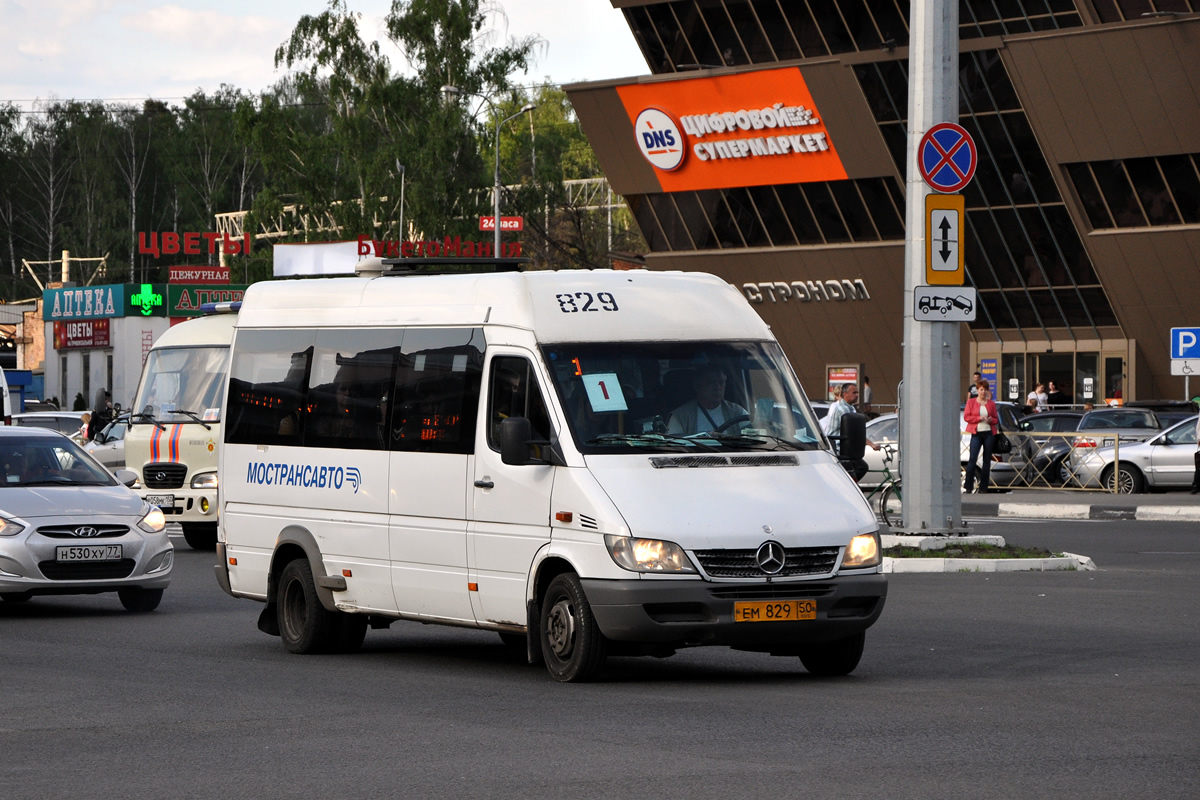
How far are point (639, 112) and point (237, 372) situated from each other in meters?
45.4

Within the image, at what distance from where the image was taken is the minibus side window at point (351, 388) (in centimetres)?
1238

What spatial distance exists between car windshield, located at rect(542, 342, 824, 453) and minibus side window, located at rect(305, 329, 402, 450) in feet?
4.81

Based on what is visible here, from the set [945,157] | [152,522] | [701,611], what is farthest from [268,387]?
[945,157]

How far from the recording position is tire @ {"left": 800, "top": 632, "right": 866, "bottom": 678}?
11188 mm

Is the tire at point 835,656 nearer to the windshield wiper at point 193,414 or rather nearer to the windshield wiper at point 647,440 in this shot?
the windshield wiper at point 647,440

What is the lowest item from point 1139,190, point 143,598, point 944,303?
point 143,598

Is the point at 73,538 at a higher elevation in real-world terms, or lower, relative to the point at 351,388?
lower

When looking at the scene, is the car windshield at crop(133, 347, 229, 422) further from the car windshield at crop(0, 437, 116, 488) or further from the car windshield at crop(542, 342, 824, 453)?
the car windshield at crop(542, 342, 824, 453)

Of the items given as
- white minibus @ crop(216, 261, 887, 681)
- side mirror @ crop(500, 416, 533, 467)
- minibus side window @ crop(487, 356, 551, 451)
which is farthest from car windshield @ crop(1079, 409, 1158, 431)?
side mirror @ crop(500, 416, 533, 467)

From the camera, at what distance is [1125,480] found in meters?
33.3

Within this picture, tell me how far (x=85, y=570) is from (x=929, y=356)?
8.58 meters

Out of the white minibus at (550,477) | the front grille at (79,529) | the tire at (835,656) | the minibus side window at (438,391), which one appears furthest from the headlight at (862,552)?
the front grille at (79,529)

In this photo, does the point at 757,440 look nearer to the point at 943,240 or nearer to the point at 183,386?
the point at 943,240

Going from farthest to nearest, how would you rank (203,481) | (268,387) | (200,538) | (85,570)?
(200,538), (203,481), (85,570), (268,387)
